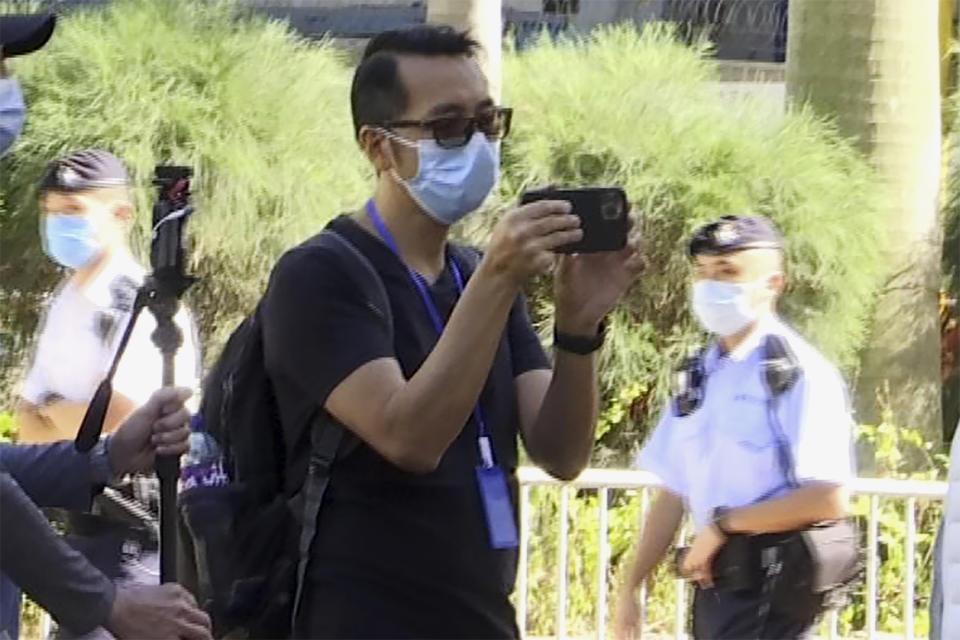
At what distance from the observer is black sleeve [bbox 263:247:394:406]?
2307mm

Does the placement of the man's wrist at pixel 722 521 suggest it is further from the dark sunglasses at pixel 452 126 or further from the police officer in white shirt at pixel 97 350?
the dark sunglasses at pixel 452 126

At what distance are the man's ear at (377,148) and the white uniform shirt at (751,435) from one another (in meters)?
1.43

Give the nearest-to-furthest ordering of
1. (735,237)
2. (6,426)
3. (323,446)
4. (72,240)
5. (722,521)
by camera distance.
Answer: (323,446) < (722,521) < (72,240) < (735,237) < (6,426)

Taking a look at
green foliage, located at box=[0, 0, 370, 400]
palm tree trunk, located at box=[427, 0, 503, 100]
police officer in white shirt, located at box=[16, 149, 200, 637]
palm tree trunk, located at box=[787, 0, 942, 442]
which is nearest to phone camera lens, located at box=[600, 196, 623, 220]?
police officer in white shirt, located at box=[16, 149, 200, 637]

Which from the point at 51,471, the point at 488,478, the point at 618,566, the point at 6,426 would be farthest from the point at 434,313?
the point at 6,426

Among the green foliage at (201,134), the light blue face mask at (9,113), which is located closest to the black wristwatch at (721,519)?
the light blue face mask at (9,113)

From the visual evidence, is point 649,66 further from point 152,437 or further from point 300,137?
point 152,437

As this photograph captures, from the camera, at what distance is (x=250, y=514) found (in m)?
2.40

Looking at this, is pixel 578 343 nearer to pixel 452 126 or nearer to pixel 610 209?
pixel 610 209

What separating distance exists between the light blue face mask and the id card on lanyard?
51 cm

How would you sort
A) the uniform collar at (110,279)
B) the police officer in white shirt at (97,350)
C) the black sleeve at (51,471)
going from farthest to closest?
the uniform collar at (110,279)
the police officer in white shirt at (97,350)
the black sleeve at (51,471)

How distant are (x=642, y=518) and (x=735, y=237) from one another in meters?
1.27

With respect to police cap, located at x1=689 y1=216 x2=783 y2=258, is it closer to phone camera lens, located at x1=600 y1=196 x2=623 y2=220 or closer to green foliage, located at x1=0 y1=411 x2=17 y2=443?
phone camera lens, located at x1=600 y1=196 x2=623 y2=220

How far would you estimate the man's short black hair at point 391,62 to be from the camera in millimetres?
2502
